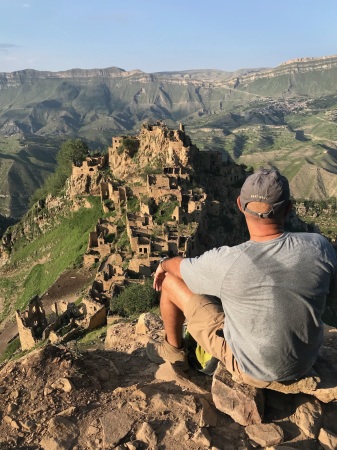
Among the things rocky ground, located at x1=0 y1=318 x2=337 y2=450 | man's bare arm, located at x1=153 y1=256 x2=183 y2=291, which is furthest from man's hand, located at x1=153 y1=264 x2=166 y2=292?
rocky ground, located at x1=0 y1=318 x2=337 y2=450

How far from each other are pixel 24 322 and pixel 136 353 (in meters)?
19.4

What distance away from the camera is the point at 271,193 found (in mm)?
4441

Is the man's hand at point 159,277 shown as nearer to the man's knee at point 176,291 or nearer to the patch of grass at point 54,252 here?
the man's knee at point 176,291

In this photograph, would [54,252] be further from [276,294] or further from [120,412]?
[276,294]

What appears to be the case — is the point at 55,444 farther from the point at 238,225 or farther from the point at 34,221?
the point at 34,221

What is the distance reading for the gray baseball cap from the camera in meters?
4.44

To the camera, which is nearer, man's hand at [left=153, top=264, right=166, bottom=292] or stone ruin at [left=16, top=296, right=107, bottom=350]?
Answer: man's hand at [left=153, top=264, right=166, bottom=292]

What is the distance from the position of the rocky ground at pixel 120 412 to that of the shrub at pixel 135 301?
45.8ft

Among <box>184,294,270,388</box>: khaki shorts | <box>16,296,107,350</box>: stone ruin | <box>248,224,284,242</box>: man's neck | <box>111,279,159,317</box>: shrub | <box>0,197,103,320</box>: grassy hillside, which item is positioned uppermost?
<box>248,224,284,242</box>: man's neck

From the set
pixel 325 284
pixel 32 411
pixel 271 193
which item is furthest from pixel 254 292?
pixel 32 411

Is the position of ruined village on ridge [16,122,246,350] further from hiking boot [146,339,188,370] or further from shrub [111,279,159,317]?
hiking boot [146,339,188,370]

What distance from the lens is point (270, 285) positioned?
14.6 feet

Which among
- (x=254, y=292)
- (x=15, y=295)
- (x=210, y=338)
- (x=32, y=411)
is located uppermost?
(x=254, y=292)

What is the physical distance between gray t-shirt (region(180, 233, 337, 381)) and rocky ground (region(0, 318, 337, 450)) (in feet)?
2.82
